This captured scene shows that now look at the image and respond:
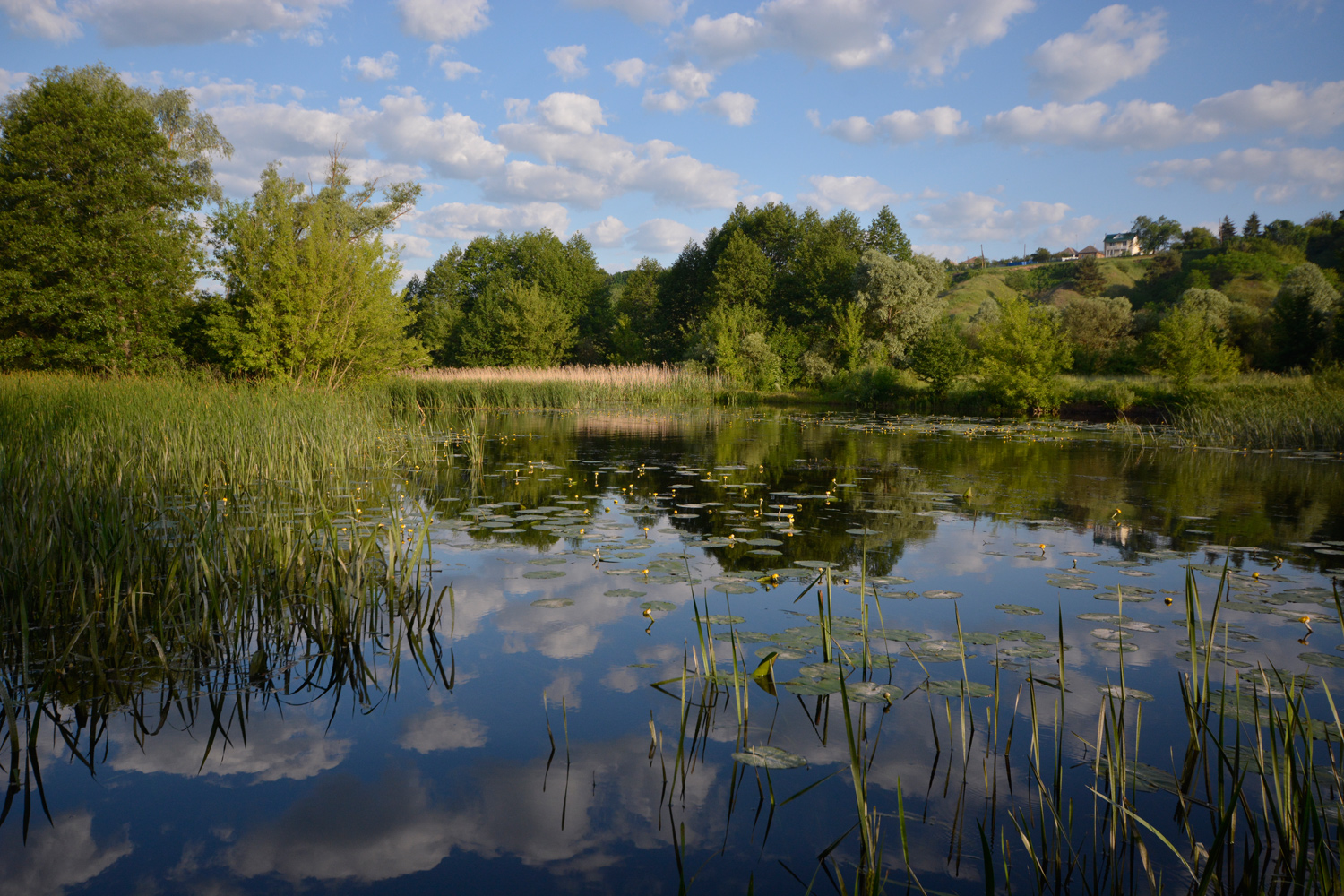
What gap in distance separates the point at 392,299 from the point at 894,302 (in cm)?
2290

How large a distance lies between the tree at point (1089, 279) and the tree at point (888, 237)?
19.0 metres

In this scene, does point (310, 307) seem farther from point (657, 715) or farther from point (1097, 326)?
point (1097, 326)

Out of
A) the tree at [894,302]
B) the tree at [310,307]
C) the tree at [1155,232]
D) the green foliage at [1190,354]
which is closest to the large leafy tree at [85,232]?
the tree at [310,307]

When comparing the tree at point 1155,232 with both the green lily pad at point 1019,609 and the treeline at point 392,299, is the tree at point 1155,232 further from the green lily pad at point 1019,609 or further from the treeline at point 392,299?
the green lily pad at point 1019,609

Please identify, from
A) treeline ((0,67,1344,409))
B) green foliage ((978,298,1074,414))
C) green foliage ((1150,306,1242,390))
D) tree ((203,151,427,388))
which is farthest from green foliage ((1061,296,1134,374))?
tree ((203,151,427,388))

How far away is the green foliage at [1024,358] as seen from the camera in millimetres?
19594

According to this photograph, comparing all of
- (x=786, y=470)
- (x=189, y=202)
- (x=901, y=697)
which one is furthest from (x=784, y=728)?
(x=189, y=202)

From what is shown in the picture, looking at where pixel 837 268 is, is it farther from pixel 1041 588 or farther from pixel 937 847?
pixel 937 847

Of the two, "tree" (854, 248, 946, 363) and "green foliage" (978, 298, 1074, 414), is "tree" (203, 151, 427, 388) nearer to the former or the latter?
"green foliage" (978, 298, 1074, 414)

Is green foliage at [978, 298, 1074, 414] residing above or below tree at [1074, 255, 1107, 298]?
below

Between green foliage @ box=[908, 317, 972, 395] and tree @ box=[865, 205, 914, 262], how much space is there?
20565mm

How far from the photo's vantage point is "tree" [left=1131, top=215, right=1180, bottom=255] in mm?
85562

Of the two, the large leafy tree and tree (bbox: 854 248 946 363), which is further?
tree (bbox: 854 248 946 363)

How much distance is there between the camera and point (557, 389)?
2494 cm
